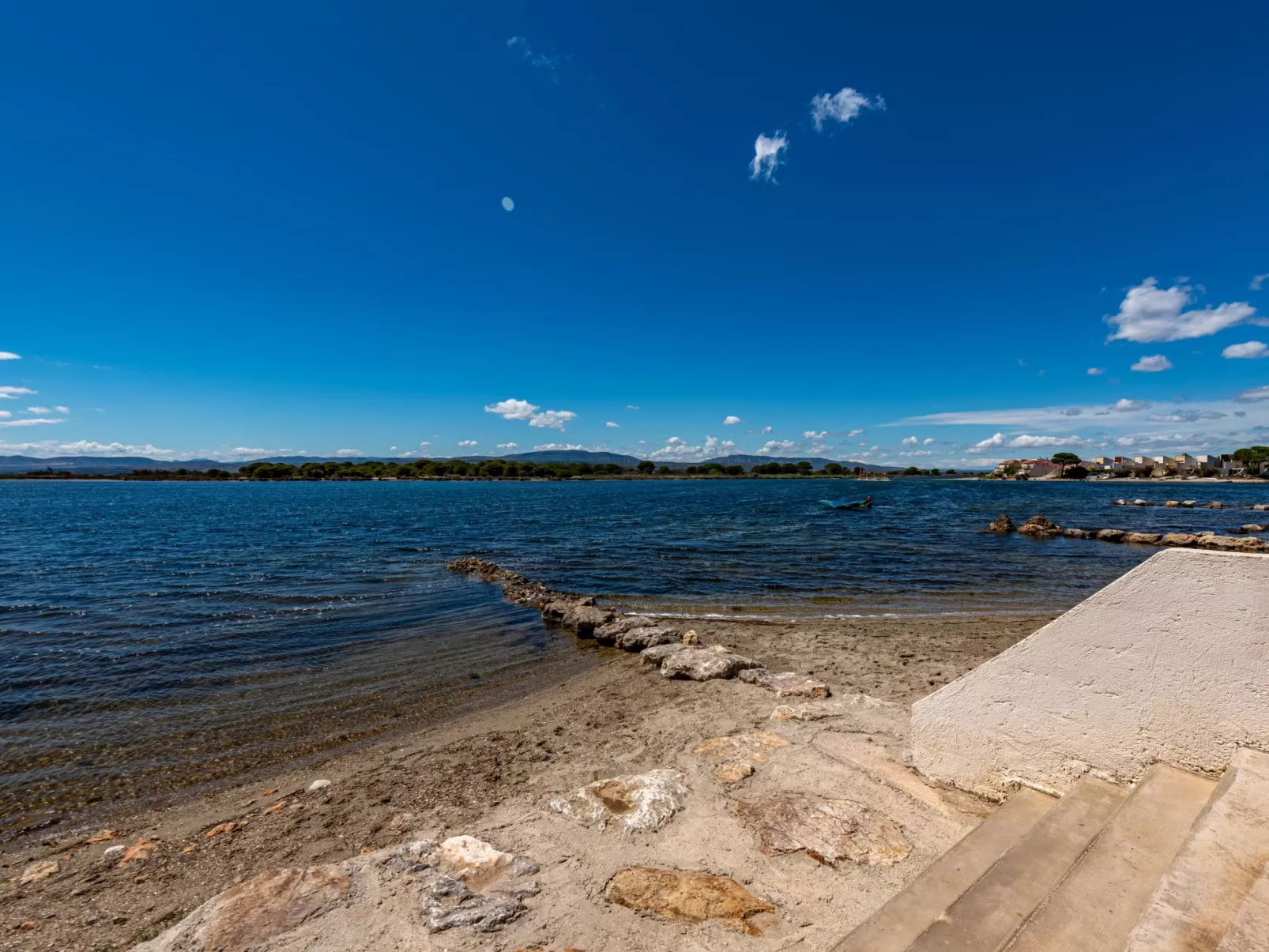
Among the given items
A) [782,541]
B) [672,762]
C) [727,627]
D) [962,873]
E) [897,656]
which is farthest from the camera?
[782,541]

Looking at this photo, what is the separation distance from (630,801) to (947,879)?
8.67ft

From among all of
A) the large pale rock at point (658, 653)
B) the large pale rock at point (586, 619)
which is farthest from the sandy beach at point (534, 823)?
the large pale rock at point (586, 619)

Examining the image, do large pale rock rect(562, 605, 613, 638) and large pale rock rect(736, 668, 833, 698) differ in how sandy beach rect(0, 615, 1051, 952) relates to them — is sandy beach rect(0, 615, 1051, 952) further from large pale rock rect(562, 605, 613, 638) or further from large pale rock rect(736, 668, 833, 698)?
large pale rock rect(562, 605, 613, 638)

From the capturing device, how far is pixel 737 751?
614 cm

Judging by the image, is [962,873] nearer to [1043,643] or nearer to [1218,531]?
[1043,643]

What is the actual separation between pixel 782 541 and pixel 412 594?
19.5 metres

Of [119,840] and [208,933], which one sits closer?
[208,933]

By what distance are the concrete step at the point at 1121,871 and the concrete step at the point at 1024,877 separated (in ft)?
0.28

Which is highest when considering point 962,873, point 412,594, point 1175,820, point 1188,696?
point 1188,696

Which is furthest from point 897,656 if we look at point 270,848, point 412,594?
point 412,594

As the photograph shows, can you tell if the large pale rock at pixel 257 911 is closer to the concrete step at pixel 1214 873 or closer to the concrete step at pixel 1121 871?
the concrete step at pixel 1121 871

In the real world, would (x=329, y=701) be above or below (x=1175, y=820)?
below

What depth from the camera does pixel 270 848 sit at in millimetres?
5102

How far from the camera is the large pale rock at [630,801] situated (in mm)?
4801
